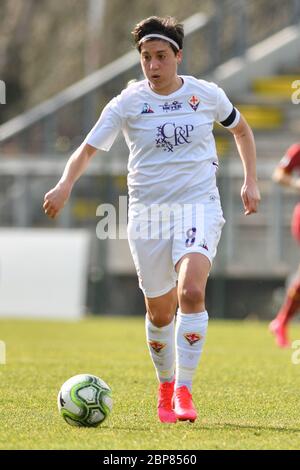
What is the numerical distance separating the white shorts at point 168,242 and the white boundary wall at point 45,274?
1108 cm

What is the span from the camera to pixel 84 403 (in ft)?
20.1

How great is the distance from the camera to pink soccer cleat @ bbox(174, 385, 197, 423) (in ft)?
20.2

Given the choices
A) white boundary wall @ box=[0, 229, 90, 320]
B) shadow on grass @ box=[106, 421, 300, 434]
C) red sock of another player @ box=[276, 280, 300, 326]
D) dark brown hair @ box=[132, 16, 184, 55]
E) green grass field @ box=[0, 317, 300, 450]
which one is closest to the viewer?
green grass field @ box=[0, 317, 300, 450]

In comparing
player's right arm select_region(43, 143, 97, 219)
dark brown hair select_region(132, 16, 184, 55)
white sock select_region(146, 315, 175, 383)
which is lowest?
white sock select_region(146, 315, 175, 383)

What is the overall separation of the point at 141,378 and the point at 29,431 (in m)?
3.11

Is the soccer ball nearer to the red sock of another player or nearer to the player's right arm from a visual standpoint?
the player's right arm

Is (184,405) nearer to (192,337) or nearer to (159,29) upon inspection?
(192,337)

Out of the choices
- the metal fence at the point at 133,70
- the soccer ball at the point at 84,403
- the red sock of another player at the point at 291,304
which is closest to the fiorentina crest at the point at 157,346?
the soccer ball at the point at 84,403

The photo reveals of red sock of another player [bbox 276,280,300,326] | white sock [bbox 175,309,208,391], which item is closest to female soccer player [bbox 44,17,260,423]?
white sock [bbox 175,309,208,391]

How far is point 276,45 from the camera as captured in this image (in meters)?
22.9

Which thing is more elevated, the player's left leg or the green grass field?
the player's left leg

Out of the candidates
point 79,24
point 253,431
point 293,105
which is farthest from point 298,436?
point 79,24

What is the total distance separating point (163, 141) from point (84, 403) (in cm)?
140

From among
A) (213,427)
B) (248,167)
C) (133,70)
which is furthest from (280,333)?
(133,70)
